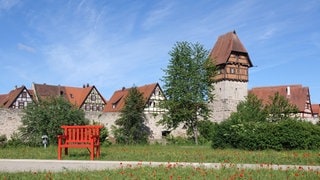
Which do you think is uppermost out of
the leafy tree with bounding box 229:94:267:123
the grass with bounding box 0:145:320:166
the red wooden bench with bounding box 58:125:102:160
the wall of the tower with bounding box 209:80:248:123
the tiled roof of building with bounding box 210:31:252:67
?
the tiled roof of building with bounding box 210:31:252:67

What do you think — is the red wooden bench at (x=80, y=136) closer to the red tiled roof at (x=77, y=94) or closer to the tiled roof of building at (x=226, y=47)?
the tiled roof of building at (x=226, y=47)

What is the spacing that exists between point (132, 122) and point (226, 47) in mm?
15873

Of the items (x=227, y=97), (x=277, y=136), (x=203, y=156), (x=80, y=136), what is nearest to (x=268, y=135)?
(x=277, y=136)

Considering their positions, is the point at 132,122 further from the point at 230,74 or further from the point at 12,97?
the point at 12,97

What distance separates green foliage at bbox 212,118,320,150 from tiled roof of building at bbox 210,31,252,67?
78.6 feet

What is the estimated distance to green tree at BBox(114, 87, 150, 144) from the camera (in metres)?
33.0

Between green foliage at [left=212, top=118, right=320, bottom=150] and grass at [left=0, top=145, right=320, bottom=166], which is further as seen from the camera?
green foliage at [left=212, top=118, right=320, bottom=150]

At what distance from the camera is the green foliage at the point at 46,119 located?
23.5 m

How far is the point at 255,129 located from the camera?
18.9 m

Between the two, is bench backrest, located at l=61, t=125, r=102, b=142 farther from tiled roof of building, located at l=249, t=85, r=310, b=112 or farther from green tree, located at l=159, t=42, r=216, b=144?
tiled roof of building, located at l=249, t=85, r=310, b=112

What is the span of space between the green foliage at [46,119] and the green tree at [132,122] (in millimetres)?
8760

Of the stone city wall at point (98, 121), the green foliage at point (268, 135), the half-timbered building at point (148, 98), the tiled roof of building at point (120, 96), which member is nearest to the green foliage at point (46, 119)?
the stone city wall at point (98, 121)

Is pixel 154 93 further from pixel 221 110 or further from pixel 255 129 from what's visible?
pixel 255 129

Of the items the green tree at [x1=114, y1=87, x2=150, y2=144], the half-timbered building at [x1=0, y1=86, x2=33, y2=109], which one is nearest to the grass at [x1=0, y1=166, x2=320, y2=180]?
the green tree at [x1=114, y1=87, x2=150, y2=144]
